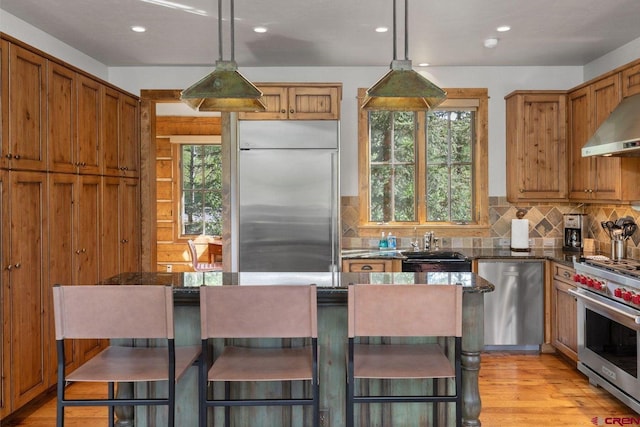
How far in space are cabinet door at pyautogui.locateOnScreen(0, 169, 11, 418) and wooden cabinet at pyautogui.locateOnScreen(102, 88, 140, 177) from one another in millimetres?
1337

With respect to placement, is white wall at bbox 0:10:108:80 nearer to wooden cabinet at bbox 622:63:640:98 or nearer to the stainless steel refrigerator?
the stainless steel refrigerator

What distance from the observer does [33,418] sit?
3.41 meters

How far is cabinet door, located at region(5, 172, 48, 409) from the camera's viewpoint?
129 inches

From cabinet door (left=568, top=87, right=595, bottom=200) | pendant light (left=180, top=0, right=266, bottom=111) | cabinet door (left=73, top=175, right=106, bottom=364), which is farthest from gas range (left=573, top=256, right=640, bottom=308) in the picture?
cabinet door (left=73, top=175, right=106, bottom=364)

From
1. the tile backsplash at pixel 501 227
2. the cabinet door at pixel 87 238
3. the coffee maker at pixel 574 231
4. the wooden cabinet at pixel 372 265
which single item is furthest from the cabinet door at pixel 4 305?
the coffee maker at pixel 574 231

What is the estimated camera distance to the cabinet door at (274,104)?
479 cm

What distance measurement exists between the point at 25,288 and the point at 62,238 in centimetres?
54

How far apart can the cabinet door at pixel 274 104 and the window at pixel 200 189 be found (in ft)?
12.2

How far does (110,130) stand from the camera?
464 cm

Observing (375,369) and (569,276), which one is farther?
(569,276)

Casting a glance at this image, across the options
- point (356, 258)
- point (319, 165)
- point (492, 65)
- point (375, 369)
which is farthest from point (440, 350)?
point (492, 65)

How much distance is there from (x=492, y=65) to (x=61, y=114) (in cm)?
398

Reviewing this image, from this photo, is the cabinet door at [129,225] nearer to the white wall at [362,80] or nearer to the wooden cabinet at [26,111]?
the white wall at [362,80]

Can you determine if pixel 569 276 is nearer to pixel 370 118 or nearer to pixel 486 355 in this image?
pixel 486 355
